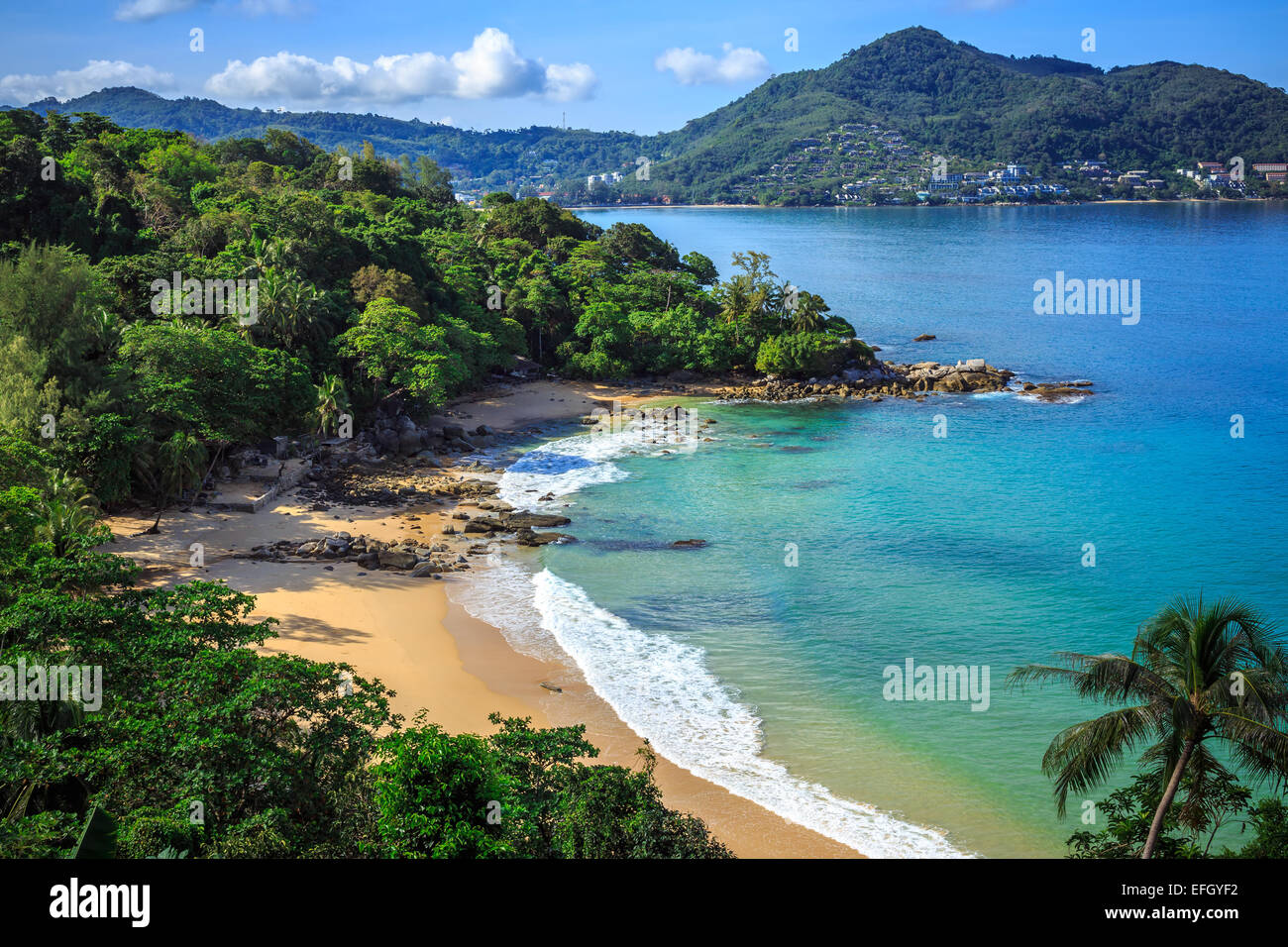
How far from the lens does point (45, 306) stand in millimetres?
31672

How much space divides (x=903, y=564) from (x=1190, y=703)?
66.7 feet

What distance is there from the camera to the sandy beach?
19.7 m

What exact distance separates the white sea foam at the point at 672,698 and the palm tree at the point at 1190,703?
5.44 metres

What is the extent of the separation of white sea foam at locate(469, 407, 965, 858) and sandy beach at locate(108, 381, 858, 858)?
47 cm

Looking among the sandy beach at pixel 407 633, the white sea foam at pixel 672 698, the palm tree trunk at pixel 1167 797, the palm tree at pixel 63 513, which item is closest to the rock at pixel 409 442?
the sandy beach at pixel 407 633

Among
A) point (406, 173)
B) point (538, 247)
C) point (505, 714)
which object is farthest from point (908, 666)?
point (406, 173)

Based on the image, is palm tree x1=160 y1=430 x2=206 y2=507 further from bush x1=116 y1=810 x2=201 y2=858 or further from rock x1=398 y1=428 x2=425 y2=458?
bush x1=116 y1=810 x2=201 y2=858

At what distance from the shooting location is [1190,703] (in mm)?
12844

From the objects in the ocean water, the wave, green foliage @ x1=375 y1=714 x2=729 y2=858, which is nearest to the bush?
green foliage @ x1=375 y1=714 x2=729 y2=858

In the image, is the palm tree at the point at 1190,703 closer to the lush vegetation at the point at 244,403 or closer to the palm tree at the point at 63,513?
the lush vegetation at the point at 244,403

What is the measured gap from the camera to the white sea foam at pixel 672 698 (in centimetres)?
1892

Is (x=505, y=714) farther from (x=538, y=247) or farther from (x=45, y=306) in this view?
(x=538, y=247)

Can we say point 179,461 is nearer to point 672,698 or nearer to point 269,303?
point 269,303
